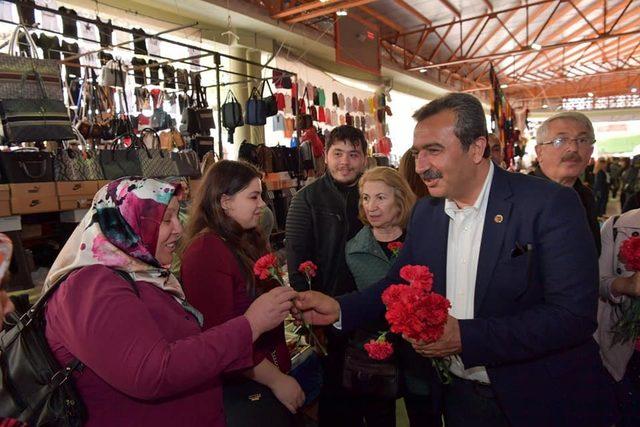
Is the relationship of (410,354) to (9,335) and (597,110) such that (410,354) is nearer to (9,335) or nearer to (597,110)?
(9,335)

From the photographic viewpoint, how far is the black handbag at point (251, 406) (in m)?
1.70

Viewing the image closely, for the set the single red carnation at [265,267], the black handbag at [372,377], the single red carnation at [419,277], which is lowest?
the black handbag at [372,377]

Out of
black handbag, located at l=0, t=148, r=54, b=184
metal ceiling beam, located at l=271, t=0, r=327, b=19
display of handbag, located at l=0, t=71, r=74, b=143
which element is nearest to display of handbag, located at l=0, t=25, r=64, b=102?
display of handbag, located at l=0, t=71, r=74, b=143

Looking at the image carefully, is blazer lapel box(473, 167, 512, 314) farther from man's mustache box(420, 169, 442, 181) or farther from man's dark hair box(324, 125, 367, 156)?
man's dark hair box(324, 125, 367, 156)

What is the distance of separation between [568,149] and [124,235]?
2160mm

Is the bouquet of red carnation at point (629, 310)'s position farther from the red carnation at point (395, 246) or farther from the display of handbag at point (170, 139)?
the display of handbag at point (170, 139)

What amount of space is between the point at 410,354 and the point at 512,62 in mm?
17090

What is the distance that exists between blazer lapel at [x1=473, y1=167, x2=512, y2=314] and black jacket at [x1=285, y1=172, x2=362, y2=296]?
112cm

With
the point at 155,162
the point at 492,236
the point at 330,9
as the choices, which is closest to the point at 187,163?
the point at 155,162

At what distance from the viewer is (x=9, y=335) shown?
123 centimetres

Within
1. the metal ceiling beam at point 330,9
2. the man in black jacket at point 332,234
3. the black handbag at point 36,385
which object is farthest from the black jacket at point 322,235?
the metal ceiling beam at point 330,9

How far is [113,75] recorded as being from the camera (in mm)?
4320

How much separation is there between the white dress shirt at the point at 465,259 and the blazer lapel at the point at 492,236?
0.12 feet

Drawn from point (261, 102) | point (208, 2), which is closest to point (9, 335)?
point (261, 102)
